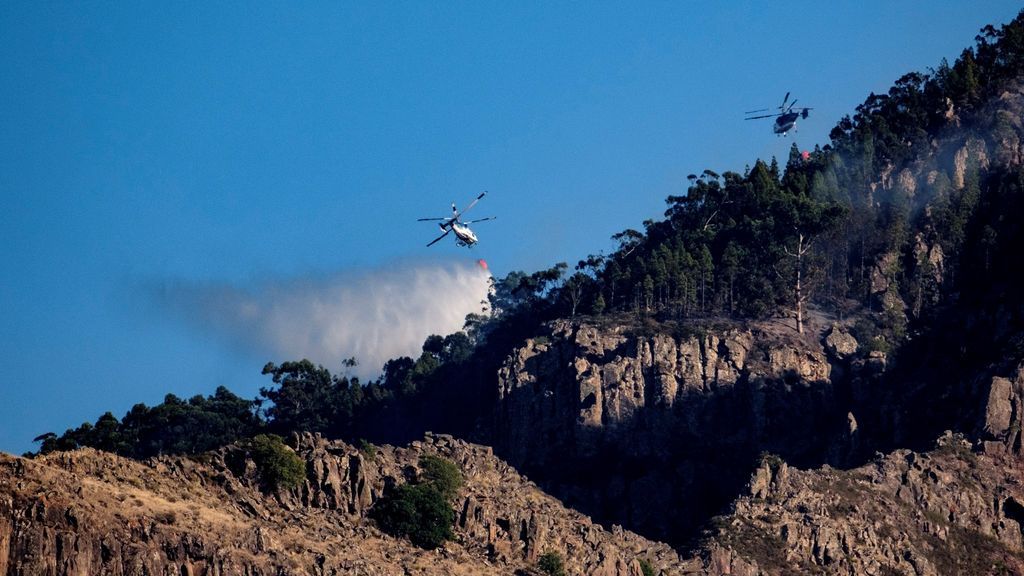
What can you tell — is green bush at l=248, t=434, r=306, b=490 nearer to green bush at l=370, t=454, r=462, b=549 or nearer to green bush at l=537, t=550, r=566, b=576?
green bush at l=370, t=454, r=462, b=549

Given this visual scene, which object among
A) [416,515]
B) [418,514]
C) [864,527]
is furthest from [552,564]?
[864,527]

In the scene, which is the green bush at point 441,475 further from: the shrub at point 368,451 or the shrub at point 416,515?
the shrub at point 368,451

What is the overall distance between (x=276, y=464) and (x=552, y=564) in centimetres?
1829

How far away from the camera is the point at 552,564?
6727 inches

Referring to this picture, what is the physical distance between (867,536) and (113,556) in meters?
69.0

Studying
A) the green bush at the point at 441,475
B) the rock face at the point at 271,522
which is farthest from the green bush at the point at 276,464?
the green bush at the point at 441,475

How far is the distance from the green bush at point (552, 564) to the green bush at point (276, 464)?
52.2 ft

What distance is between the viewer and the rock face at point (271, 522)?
139875 millimetres

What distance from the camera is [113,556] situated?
14012cm

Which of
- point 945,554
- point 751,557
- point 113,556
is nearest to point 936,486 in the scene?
point 945,554

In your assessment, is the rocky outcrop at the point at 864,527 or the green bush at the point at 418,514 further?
the rocky outcrop at the point at 864,527

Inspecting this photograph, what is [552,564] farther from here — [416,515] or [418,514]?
[416,515]

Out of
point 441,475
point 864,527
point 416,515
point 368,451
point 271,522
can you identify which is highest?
point 368,451

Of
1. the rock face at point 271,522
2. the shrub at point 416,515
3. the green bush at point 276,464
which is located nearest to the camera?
the rock face at point 271,522
